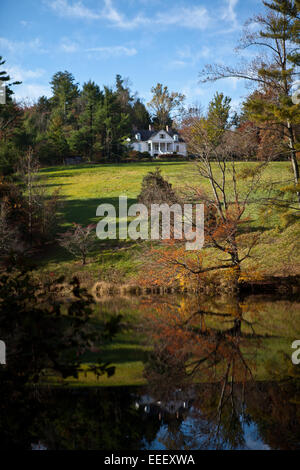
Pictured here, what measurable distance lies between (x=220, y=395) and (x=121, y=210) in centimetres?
2269

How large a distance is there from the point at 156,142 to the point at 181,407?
6339cm

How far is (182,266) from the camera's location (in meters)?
16.4

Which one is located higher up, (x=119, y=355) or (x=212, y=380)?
(x=212, y=380)

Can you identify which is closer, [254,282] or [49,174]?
[254,282]

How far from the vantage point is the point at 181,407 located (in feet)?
17.6

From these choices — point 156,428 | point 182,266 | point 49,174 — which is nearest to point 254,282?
point 182,266

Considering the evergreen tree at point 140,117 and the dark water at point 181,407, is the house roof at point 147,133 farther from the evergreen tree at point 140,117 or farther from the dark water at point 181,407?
the dark water at point 181,407

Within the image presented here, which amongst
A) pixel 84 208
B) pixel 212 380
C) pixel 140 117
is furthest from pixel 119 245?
pixel 140 117

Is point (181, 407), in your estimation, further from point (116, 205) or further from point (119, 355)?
point (116, 205)

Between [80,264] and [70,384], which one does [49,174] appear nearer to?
[80,264]

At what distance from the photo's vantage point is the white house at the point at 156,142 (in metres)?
65.4

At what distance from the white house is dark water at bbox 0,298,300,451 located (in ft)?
195
